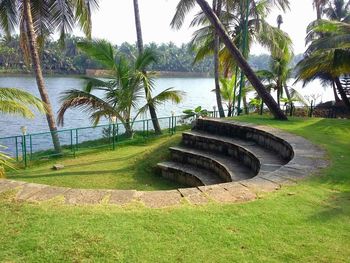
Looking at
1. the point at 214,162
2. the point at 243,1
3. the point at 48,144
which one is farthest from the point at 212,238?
the point at 243,1

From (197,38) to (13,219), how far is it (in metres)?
16.6

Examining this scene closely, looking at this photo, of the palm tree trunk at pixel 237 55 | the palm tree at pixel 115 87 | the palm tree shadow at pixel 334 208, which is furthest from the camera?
the palm tree at pixel 115 87

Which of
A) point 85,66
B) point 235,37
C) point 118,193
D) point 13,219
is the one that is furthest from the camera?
point 85,66

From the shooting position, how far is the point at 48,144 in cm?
1132

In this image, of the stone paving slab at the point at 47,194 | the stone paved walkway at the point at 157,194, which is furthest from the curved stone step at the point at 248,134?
the stone paving slab at the point at 47,194

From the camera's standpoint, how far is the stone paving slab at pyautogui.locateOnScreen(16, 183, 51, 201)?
13.7 ft

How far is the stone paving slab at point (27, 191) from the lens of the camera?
164 inches

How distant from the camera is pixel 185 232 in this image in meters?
3.32

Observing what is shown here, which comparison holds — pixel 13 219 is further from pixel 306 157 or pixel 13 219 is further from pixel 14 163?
pixel 14 163

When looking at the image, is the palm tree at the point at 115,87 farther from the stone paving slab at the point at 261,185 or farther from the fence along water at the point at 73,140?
the stone paving slab at the point at 261,185

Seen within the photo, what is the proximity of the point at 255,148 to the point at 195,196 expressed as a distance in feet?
13.6

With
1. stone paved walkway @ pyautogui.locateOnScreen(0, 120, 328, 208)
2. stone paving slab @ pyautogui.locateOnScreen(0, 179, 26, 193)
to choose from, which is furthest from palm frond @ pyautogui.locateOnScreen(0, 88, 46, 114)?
stone paved walkway @ pyautogui.locateOnScreen(0, 120, 328, 208)

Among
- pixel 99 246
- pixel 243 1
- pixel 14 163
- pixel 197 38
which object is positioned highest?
pixel 243 1

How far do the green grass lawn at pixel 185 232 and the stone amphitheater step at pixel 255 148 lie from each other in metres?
1.91
